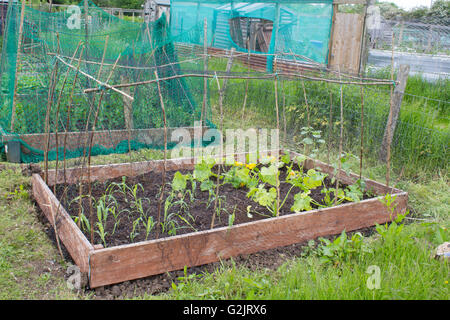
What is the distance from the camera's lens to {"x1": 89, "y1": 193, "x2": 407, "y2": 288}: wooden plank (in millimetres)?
2473

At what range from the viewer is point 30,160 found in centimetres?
458

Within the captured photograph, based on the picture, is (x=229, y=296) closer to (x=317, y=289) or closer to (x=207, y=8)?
(x=317, y=289)

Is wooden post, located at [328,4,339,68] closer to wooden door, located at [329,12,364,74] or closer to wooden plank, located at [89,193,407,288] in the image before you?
wooden door, located at [329,12,364,74]

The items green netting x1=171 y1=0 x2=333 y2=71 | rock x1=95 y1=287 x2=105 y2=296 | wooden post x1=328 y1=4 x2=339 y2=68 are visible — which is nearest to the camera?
rock x1=95 y1=287 x2=105 y2=296

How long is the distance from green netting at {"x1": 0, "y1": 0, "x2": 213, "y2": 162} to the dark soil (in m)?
1.16

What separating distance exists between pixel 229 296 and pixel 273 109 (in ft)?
14.5

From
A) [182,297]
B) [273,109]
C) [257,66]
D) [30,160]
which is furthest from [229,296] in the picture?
[257,66]

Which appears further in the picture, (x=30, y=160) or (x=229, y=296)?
(x=30, y=160)

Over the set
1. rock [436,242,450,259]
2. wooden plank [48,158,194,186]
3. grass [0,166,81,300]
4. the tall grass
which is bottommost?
grass [0,166,81,300]

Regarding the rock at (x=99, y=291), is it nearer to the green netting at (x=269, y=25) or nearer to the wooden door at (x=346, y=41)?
the green netting at (x=269, y=25)

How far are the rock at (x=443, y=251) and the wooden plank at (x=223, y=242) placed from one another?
809 millimetres

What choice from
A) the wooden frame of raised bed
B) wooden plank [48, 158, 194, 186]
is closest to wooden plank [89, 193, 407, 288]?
the wooden frame of raised bed

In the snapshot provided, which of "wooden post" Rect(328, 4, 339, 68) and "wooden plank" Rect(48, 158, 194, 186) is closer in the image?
"wooden plank" Rect(48, 158, 194, 186)

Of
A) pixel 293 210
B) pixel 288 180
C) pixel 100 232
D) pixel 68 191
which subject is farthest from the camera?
pixel 288 180
